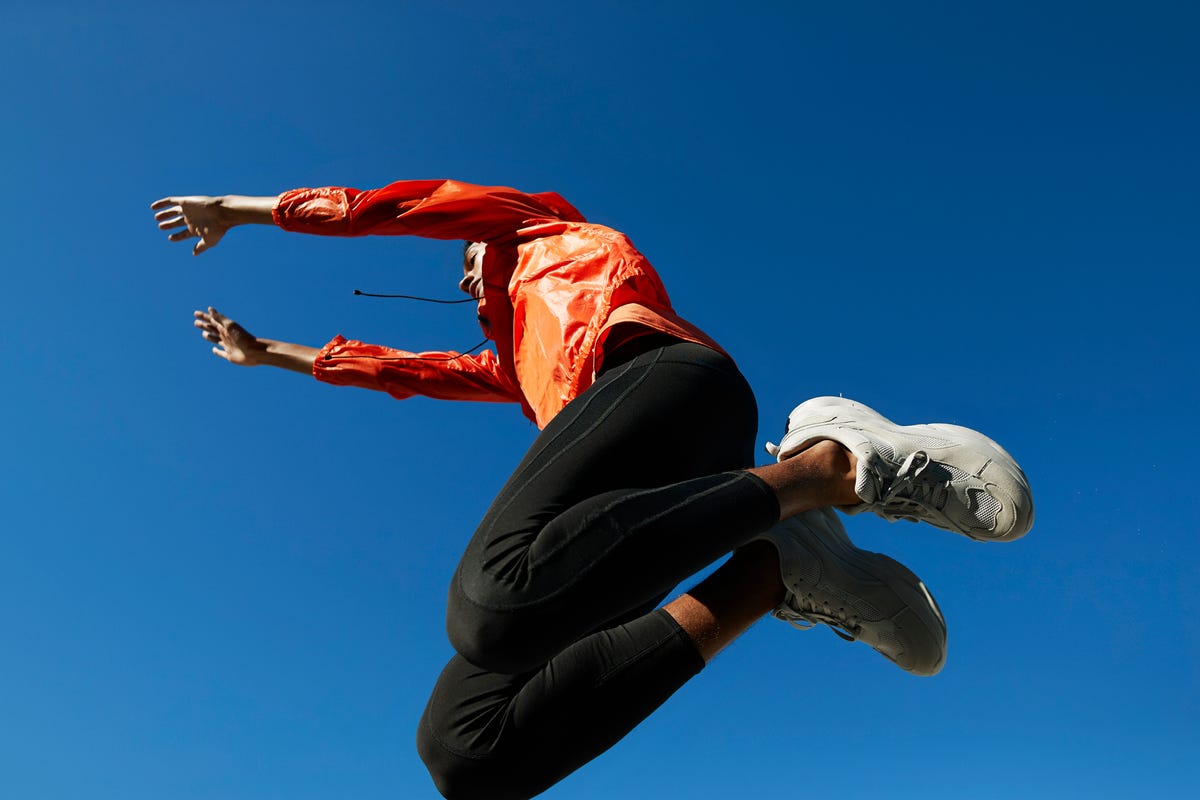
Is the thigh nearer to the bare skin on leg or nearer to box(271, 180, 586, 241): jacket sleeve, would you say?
the bare skin on leg

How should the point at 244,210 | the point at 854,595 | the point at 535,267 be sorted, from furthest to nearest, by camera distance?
the point at 244,210 → the point at 535,267 → the point at 854,595

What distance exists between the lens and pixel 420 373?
4129 mm

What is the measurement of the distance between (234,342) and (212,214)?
3.05 ft

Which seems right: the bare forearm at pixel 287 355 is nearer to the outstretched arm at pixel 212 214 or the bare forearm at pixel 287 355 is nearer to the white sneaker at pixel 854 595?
the outstretched arm at pixel 212 214

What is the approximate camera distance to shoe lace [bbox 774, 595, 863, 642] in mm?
2879

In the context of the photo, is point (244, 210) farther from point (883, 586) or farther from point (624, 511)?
point (883, 586)

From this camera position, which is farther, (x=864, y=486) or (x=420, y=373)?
(x=420, y=373)

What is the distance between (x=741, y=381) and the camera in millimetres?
2896

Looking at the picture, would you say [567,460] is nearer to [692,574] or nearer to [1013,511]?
[692,574]

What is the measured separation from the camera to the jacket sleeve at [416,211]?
129 inches

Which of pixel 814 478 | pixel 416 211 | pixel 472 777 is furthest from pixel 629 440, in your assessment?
pixel 416 211

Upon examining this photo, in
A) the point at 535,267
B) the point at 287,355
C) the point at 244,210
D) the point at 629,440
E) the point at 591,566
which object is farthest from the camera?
the point at 287,355

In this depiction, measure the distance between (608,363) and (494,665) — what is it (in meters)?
0.98

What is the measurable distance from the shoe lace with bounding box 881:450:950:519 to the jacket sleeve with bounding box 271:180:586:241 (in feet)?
4.82
